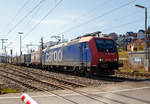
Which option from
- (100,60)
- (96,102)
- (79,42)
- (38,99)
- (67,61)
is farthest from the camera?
(67,61)

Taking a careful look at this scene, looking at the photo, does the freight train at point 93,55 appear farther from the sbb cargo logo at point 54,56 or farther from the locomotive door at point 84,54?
the sbb cargo logo at point 54,56

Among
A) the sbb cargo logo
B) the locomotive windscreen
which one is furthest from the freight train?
the sbb cargo logo

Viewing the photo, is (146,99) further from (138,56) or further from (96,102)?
(138,56)

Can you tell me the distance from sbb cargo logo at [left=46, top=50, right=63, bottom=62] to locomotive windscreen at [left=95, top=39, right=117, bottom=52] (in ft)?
22.2

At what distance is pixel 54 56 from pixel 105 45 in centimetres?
955

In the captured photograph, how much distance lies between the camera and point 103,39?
15523mm

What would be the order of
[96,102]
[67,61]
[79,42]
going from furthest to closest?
[67,61] → [79,42] → [96,102]

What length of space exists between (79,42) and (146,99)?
382 inches

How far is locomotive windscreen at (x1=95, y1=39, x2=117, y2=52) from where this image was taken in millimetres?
14977

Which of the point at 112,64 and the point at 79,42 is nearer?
the point at 112,64

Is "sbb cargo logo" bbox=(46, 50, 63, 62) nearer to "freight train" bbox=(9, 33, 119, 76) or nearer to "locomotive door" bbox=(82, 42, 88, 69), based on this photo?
"freight train" bbox=(9, 33, 119, 76)

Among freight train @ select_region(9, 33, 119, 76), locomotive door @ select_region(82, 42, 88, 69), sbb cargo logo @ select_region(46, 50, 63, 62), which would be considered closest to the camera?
freight train @ select_region(9, 33, 119, 76)

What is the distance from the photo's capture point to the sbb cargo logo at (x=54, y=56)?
2135cm

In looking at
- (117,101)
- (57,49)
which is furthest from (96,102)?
(57,49)
